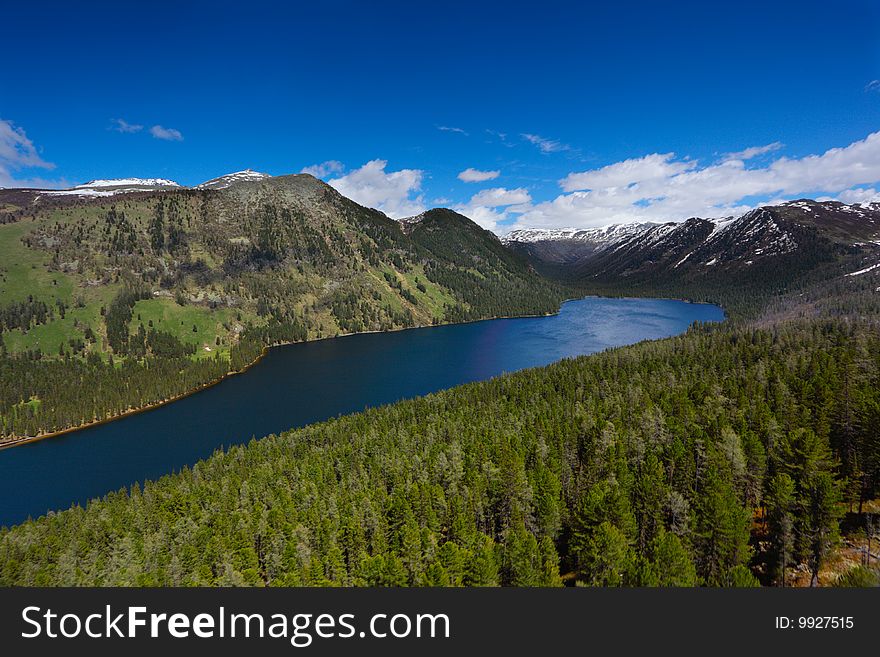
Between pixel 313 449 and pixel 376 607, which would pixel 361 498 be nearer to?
pixel 313 449

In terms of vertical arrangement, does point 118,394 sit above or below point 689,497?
above

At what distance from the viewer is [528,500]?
219 ft

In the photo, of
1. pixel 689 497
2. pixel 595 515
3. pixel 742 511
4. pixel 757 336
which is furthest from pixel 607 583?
A: pixel 757 336

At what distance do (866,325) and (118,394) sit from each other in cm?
28730

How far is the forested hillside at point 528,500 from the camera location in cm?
4906

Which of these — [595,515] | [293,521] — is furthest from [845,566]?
[293,521]

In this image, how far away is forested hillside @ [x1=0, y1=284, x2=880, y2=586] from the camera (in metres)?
49.1

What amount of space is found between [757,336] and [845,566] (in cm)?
13922

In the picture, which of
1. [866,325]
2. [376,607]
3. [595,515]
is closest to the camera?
[376,607]

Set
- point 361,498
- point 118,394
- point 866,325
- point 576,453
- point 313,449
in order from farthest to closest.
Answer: point 118,394 < point 866,325 < point 313,449 < point 576,453 < point 361,498

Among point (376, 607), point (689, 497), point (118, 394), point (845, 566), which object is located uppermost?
point (118, 394)

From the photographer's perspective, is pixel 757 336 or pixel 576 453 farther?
pixel 757 336

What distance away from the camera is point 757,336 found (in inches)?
6491

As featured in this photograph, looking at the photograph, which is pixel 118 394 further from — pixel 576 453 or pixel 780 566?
pixel 780 566
